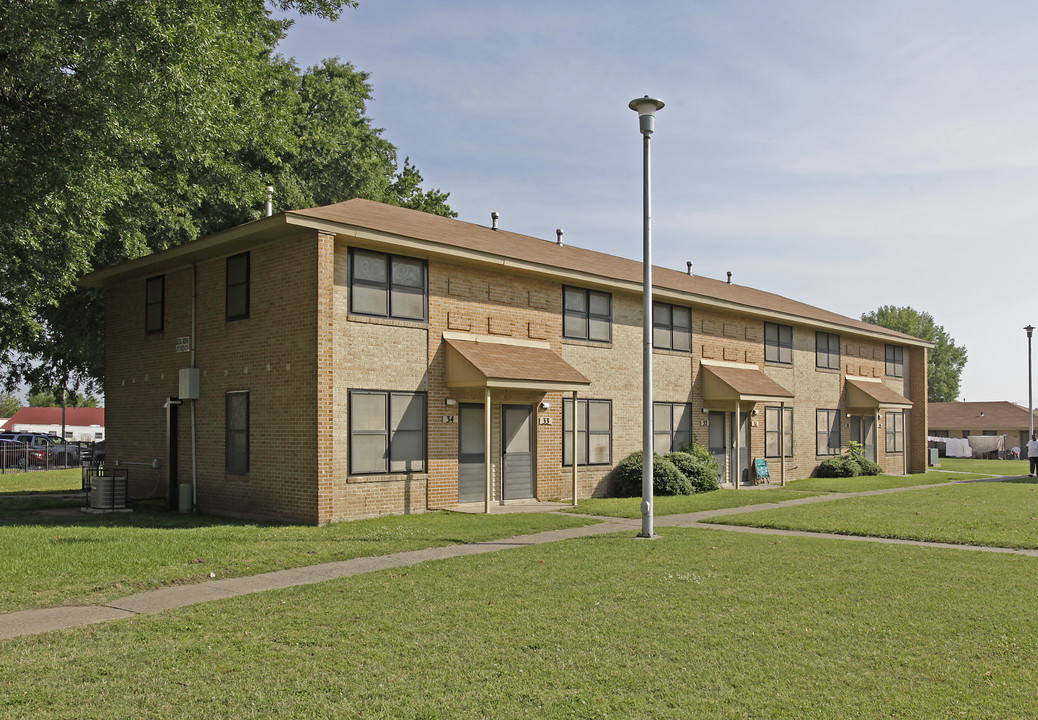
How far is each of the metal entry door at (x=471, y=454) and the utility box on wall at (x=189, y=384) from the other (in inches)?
219

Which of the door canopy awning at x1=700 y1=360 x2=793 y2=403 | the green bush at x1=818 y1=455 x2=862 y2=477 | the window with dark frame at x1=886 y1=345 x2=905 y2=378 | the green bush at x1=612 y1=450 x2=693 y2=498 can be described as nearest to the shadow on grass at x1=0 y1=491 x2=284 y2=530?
the green bush at x1=612 y1=450 x2=693 y2=498

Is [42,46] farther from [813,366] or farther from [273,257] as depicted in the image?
[813,366]

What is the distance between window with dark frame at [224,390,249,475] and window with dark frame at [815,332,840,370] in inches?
839

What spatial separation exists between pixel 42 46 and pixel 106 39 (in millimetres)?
1374

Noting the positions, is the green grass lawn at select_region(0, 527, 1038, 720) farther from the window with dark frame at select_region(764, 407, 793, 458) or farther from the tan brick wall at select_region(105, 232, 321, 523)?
the window with dark frame at select_region(764, 407, 793, 458)

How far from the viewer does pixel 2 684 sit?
612 cm

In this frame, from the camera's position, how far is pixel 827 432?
31531 mm

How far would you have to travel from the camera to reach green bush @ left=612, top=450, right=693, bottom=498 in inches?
859

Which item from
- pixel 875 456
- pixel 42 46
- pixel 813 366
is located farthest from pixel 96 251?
pixel 875 456

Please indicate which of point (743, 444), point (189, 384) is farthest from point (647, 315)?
point (743, 444)

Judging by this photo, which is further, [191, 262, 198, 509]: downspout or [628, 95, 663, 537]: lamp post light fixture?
[191, 262, 198, 509]: downspout

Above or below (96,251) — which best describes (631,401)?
below

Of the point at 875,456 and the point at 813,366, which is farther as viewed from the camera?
the point at 875,456

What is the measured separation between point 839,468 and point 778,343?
510 cm
